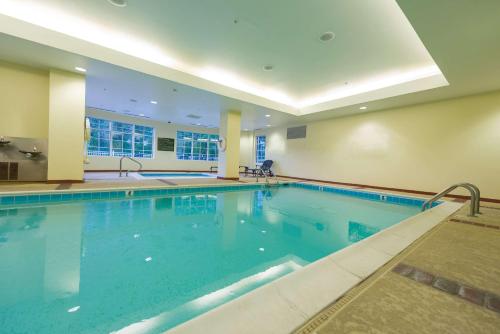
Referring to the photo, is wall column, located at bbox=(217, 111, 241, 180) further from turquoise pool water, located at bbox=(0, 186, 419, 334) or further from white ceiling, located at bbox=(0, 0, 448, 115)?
turquoise pool water, located at bbox=(0, 186, 419, 334)

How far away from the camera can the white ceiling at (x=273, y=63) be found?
2.56 metres

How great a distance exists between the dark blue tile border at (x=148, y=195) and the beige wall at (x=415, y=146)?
1241mm

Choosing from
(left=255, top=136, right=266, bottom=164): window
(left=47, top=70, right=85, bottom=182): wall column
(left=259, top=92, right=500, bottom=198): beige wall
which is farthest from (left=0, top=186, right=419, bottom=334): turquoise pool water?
(left=255, top=136, right=266, bottom=164): window

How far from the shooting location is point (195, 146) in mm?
11758

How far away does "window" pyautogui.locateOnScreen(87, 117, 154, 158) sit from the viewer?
29.5 feet

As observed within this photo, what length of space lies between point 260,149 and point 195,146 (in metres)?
3.71

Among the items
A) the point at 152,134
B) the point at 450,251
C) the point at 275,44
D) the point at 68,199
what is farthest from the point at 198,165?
the point at 450,251

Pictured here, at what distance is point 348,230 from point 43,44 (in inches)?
225

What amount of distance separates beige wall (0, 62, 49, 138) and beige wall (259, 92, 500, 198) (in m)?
8.15

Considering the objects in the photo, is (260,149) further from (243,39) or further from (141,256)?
(141,256)

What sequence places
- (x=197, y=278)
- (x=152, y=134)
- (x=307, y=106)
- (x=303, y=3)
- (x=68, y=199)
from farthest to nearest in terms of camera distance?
(x=152, y=134), (x=307, y=106), (x=68, y=199), (x=303, y=3), (x=197, y=278)

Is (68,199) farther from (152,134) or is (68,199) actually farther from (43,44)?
(152,134)

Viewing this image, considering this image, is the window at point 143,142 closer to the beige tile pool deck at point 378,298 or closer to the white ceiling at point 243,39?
the white ceiling at point 243,39

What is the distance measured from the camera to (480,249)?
1688 millimetres
